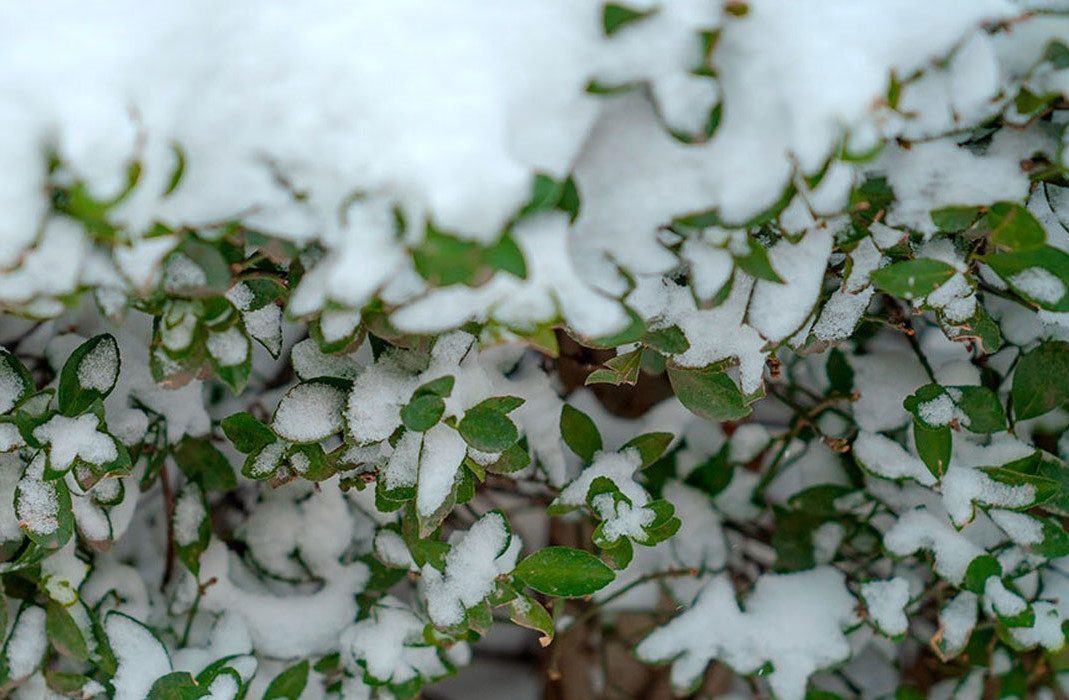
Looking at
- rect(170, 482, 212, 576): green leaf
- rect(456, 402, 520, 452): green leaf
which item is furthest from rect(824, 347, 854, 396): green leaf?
rect(170, 482, 212, 576): green leaf

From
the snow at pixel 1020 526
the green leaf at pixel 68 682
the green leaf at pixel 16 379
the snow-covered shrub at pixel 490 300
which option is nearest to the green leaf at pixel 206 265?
the snow-covered shrub at pixel 490 300

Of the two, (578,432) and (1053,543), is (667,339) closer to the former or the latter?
(578,432)

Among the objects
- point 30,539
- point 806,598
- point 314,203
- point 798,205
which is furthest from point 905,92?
point 30,539

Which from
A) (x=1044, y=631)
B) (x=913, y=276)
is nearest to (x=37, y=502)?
(x=913, y=276)

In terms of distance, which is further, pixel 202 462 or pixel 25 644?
pixel 202 462

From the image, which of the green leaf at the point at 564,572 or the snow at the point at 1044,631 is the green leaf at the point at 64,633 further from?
the snow at the point at 1044,631

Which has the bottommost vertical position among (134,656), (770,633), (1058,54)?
(770,633)
